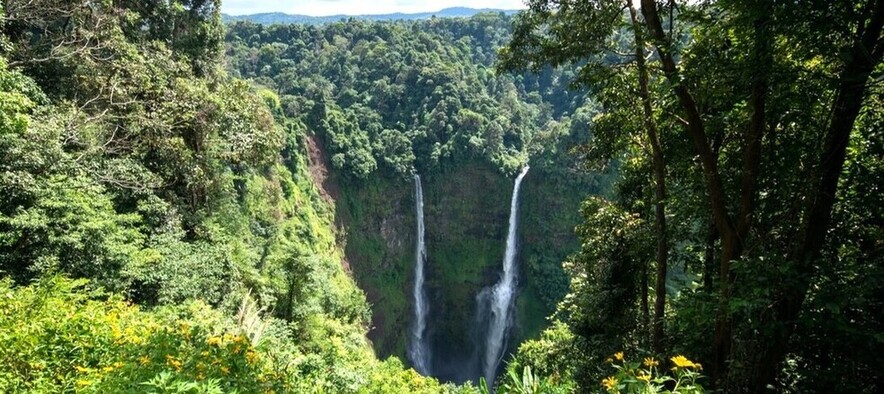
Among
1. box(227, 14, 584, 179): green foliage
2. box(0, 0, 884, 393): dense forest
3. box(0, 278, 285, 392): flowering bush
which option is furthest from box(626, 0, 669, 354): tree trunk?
box(227, 14, 584, 179): green foliage

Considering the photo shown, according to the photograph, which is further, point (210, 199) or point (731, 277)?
point (210, 199)

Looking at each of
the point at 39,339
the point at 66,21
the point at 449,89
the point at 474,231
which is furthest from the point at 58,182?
the point at 449,89

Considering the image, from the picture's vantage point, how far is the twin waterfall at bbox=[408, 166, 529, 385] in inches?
1227

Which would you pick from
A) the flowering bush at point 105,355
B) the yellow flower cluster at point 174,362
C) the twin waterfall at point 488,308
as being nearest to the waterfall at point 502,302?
the twin waterfall at point 488,308

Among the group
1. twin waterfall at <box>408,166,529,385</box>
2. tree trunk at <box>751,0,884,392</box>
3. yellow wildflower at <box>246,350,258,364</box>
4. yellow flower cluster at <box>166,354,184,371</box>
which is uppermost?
tree trunk at <box>751,0,884,392</box>

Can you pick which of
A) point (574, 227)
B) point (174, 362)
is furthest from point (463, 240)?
point (174, 362)

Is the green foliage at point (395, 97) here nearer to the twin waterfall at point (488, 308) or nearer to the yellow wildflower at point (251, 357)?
the twin waterfall at point (488, 308)

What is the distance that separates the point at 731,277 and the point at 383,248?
27.5 metres

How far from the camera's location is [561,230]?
108 ft

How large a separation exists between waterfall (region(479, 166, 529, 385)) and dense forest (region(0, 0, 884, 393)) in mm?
13092

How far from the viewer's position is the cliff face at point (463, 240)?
31.1 m

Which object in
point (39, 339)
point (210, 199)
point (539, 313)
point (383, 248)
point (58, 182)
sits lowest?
point (539, 313)

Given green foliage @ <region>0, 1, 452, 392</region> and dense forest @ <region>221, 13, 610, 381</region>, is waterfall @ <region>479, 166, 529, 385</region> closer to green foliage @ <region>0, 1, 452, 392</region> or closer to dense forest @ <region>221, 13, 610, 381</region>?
dense forest @ <region>221, 13, 610, 381</region>

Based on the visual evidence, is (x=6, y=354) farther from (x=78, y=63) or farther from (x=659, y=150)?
(x=78, y=63)
